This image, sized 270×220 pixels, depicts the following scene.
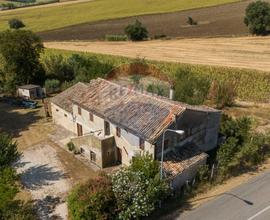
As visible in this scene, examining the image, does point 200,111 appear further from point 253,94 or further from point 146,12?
point 146,12

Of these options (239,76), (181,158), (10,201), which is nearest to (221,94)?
(239,76)

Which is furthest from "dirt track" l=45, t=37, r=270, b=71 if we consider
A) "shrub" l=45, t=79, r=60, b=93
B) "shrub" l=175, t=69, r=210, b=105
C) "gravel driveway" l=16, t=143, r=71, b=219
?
"gravel driveway" l=16, t=143, r=71, b=219

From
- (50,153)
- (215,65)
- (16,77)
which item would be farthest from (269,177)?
(16,77)

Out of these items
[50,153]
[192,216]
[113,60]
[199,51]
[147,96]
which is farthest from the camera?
[199,51]

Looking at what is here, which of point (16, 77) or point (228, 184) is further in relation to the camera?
point (16, 77)

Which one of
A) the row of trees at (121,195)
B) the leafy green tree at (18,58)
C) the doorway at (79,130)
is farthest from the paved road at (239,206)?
the leafy green tree at (18,58)

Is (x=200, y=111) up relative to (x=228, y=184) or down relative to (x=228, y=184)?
up
